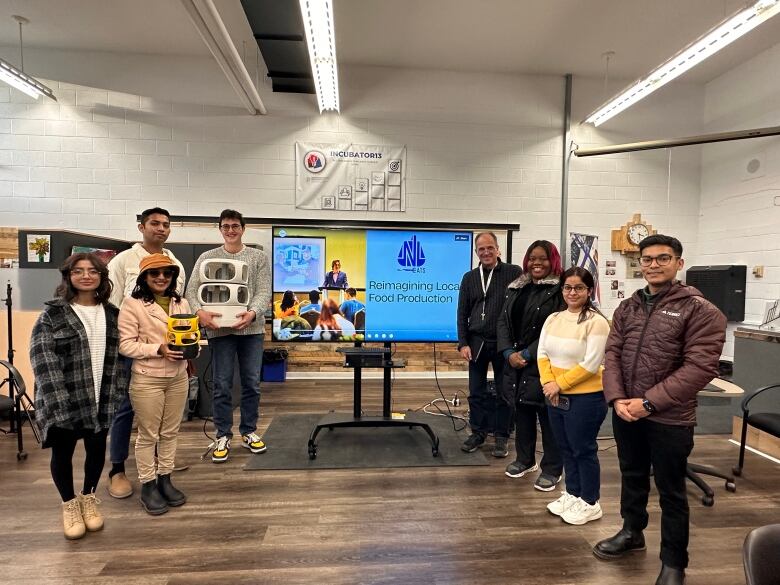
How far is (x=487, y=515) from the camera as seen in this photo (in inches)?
87.2

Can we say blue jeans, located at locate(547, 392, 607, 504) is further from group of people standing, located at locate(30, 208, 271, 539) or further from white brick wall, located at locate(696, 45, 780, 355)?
white brick wall, located at locate(696, 45, 780, 355)

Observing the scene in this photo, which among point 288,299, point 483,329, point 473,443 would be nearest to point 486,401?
point 473,443

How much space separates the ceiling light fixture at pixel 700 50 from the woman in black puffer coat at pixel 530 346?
237cm

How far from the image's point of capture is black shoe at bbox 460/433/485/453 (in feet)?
9.89

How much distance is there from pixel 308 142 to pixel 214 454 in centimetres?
371

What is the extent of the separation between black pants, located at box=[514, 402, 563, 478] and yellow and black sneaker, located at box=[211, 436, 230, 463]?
204cm

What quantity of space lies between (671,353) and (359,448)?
219cm

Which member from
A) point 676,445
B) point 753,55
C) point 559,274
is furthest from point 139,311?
point 753,55

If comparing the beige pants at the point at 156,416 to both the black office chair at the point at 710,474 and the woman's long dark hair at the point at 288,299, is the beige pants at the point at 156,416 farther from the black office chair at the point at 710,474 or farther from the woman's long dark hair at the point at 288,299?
the black office chair at the point at 710,474

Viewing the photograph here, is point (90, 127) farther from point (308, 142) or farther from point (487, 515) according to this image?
point (487, 515)

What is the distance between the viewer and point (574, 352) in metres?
2.05

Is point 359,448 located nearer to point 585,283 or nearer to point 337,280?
point 337,280

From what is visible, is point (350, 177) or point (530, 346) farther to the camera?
point (350, 177)

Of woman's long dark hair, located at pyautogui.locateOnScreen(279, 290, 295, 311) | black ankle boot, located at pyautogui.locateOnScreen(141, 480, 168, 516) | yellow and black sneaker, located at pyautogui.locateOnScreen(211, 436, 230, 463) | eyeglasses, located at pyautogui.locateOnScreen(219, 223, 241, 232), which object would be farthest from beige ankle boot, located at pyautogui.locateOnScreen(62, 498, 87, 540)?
eyeglasses, located at pyautogui.locateOnScreen(219, 223, 241, 232)
